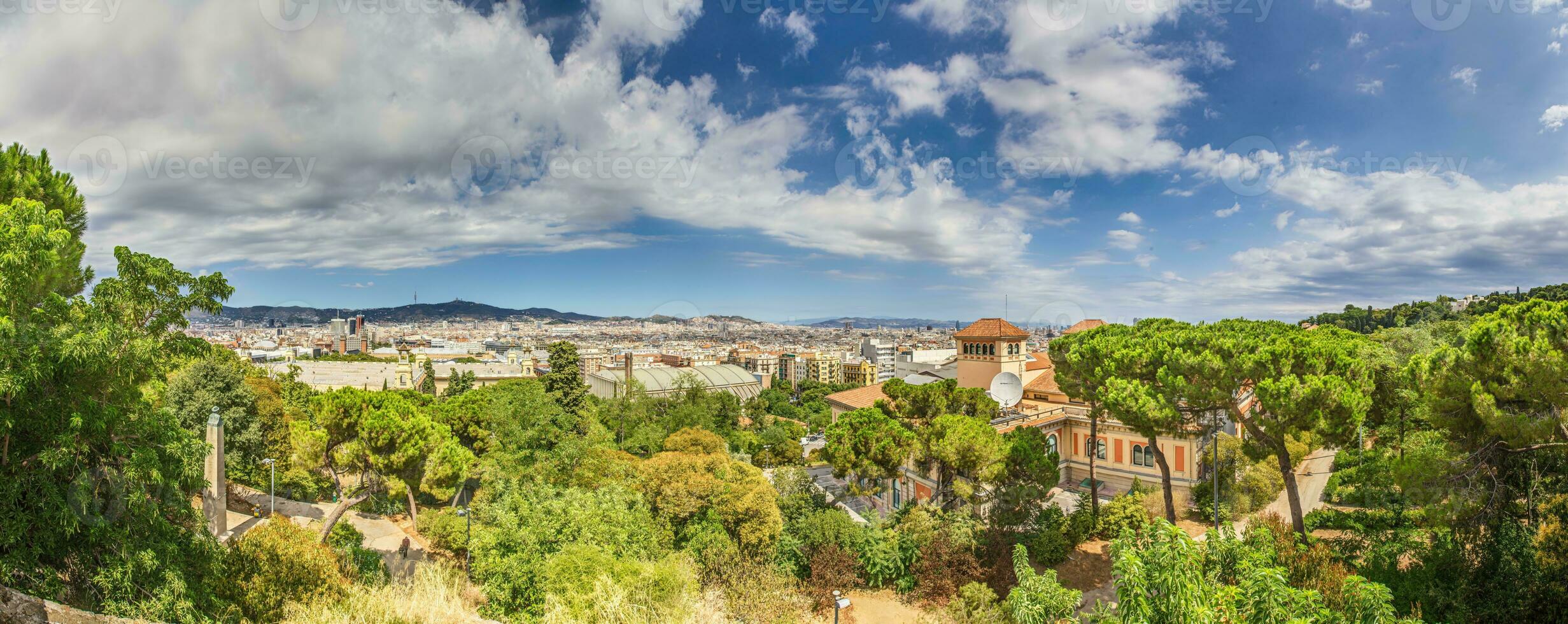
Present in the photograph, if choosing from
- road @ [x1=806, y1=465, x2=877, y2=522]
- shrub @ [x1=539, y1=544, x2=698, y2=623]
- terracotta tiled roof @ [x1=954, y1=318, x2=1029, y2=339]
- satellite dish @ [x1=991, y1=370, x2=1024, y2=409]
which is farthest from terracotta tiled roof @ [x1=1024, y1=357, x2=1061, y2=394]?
shrub @ [x1=539, y1=544, x2=698, y2=623]

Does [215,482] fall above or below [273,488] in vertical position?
above

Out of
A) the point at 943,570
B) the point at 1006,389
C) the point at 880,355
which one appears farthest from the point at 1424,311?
the point at 880,355

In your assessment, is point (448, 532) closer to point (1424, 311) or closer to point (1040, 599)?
point (1040, 599)

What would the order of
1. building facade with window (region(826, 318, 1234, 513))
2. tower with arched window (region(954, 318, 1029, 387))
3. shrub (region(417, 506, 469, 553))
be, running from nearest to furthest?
shrub (region(417, 506, 469, 553)), building facade with window (region(826, 318, 1234, 513)), tower with arched window (region(954, 318, 1029, 387))

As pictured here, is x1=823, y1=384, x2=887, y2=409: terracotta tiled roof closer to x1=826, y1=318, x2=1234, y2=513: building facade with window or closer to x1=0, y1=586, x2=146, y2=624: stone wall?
x1=826, y1=318, x2=1234, y2=513: building facade with window

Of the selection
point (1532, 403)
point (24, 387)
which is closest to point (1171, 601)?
point (1532, 403)

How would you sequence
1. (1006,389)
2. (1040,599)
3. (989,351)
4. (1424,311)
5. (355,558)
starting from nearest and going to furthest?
(1040,599) < (355,558) < (1006,389) < (989,351) < (1424,311)

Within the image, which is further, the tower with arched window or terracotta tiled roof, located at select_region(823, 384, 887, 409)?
terracotta tiled roof, located at select_region(823, 384, 887, 409)
